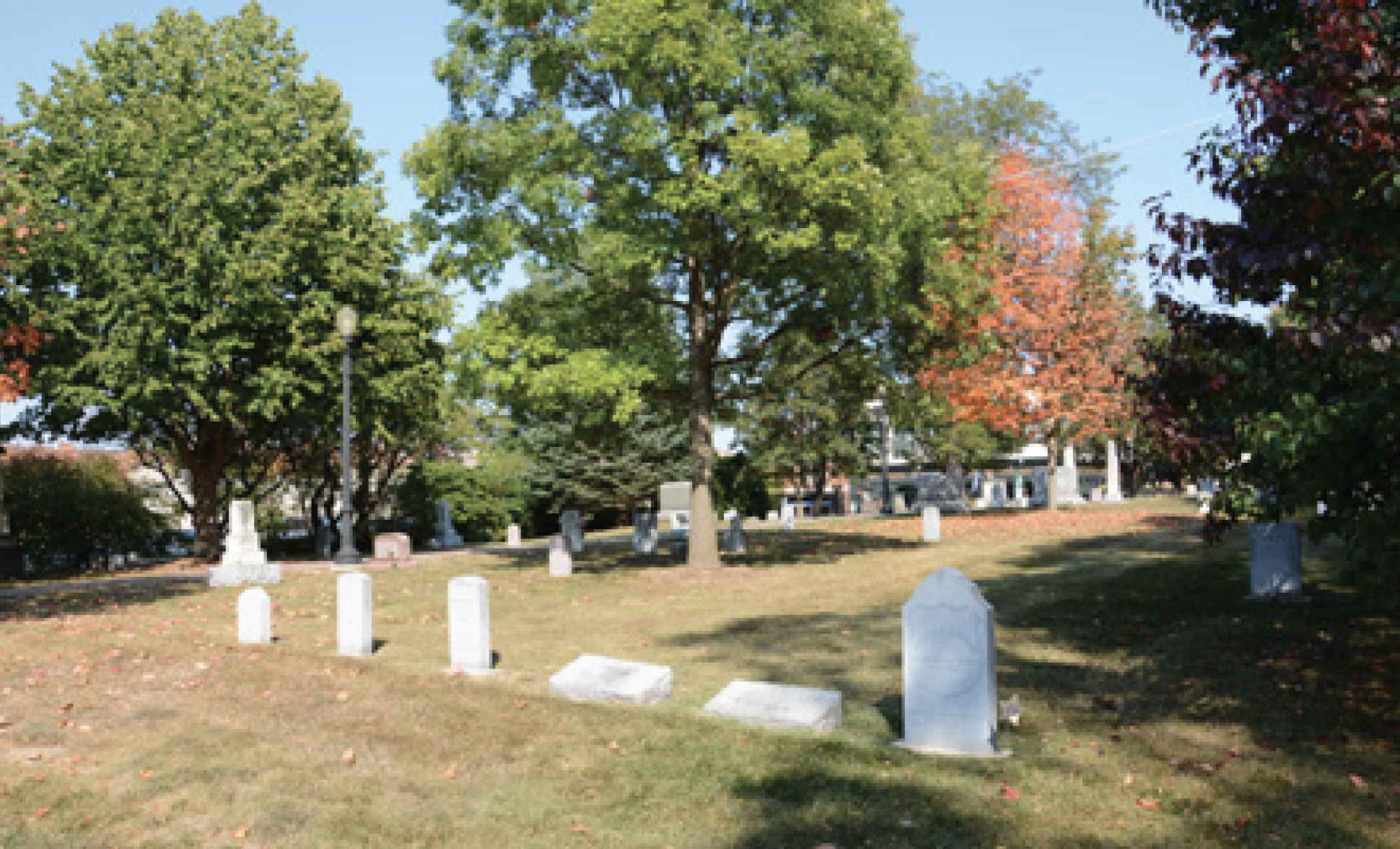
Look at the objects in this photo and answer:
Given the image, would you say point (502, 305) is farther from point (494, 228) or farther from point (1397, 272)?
point (1397, 272)

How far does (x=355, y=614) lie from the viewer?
11.4m

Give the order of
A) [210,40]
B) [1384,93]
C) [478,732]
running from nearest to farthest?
[1384,93], [478,732], [210,40]

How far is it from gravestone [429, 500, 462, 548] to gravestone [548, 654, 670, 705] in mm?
25309

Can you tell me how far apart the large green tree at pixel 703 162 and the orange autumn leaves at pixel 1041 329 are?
1060 centimetres

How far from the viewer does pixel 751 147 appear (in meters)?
16.1

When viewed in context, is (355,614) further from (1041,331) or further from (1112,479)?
(1112,479)

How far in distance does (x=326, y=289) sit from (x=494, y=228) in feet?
35.7

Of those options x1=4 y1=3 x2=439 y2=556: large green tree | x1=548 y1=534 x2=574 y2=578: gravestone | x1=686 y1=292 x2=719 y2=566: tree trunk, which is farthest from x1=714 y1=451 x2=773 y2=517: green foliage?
x1=548 y1=534 x2=574 y2=578: gravestone

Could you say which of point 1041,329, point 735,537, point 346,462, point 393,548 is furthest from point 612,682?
point 1041,329

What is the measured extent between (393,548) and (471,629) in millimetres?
15354

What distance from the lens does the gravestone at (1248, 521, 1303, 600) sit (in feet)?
39.3

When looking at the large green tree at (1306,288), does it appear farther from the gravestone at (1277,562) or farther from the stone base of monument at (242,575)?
the stone base of monument at (242,575)

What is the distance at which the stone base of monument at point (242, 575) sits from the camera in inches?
783

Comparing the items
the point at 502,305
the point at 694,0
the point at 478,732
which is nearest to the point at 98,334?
the point at 502,305
